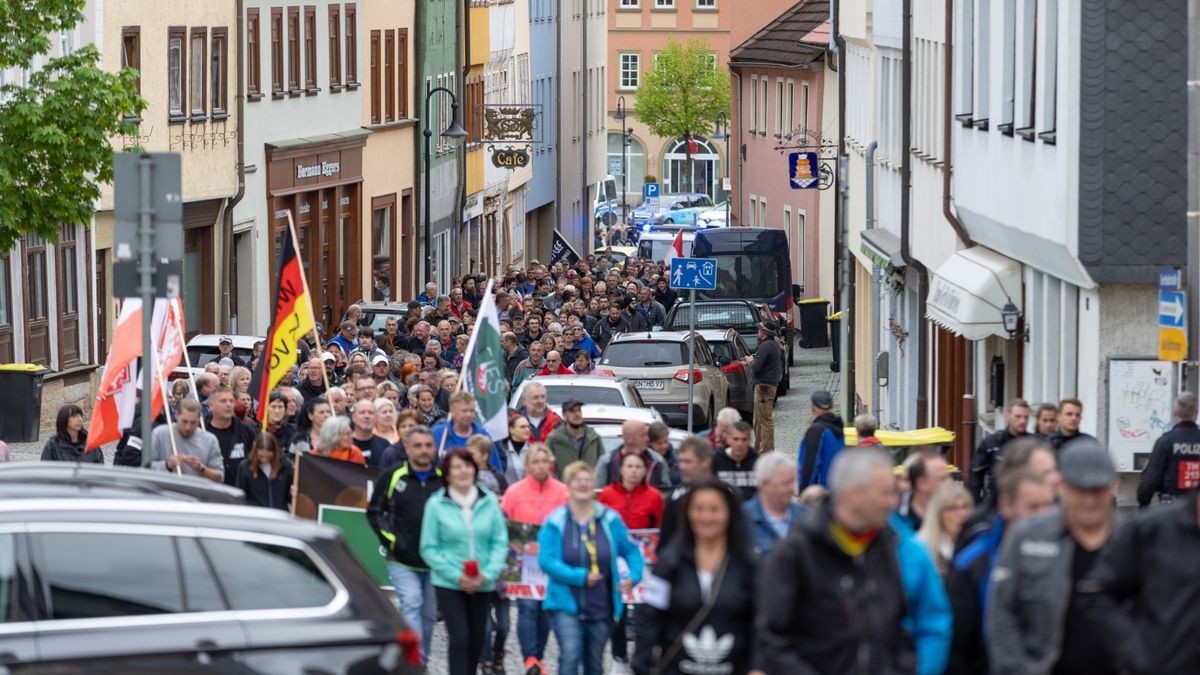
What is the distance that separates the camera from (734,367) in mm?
36062

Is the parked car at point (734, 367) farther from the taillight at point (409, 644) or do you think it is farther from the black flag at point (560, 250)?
the taillight at point (409, 644)

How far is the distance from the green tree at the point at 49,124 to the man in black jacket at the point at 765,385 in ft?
26.5

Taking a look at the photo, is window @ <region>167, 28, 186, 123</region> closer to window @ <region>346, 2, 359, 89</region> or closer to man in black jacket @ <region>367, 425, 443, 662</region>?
window @ <region>346, 2, 359, 89</region>

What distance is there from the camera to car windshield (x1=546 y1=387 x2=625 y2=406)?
25.8 m

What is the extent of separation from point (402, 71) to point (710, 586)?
4591 cm

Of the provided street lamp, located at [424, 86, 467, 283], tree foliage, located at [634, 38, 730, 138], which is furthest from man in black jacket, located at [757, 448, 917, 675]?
tree foliage, located at [634, 38, 730, 138]

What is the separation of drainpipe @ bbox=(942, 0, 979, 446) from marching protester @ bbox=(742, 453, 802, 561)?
16.3 metres

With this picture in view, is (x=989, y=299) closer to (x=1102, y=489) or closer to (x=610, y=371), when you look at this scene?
(x=610, y=371)

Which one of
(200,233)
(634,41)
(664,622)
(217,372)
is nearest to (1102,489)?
(664,622)

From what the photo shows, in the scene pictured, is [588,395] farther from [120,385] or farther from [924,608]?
[924,608]

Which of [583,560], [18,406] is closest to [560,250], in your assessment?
[18,406]

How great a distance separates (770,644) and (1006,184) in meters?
16.7

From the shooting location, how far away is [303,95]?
46531 mm

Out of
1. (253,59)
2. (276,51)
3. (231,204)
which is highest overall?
(276,51)
